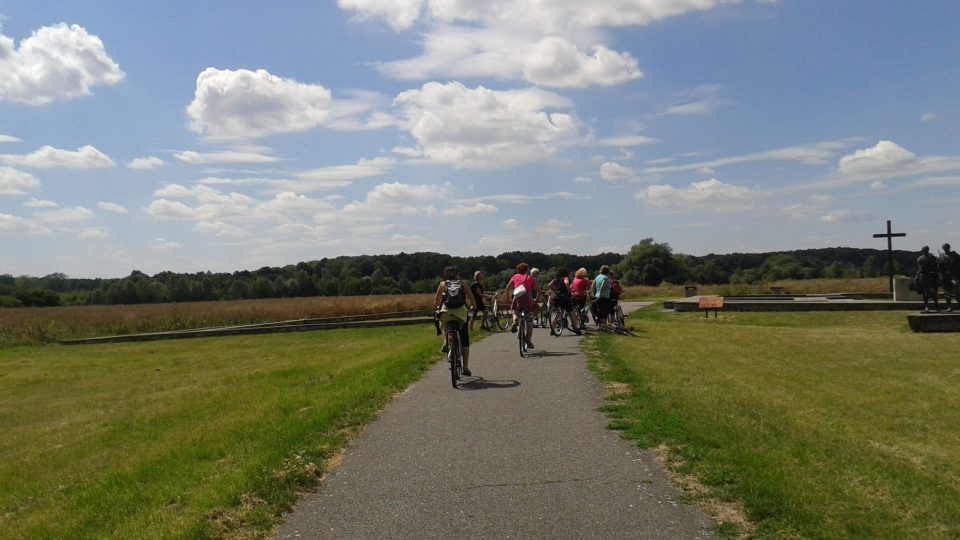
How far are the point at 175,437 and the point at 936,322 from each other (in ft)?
63.1

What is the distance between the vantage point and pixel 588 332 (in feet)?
63.1

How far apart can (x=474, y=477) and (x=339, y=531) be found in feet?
4.60

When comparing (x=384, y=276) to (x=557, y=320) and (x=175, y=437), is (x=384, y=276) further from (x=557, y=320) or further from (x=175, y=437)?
(x=175, y=437)

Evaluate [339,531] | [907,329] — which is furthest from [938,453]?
[907,329]

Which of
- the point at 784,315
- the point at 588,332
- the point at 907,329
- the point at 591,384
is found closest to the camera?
the point at 591,384

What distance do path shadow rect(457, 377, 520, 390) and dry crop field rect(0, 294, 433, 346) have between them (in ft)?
97.4

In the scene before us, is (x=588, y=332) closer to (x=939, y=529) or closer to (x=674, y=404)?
(x=674, y=404)

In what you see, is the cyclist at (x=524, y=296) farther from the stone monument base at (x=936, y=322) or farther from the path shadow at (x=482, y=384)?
the stone monument base at (x=936, y=322)

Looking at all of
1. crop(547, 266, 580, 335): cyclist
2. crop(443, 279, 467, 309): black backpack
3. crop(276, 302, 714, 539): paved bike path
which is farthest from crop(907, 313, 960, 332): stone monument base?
crop(443, 279, 467, 309): black backpack

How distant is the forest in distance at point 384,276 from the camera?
77062 millimetres

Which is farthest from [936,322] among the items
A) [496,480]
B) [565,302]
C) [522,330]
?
[496,480]

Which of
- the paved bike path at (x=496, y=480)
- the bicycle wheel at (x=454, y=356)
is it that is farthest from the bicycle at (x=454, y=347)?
the paved bike path at (x=496, y=480)

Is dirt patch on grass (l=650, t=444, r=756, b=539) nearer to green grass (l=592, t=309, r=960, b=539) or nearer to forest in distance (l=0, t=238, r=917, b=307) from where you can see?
green grass (l=592, t=309, r=960, b=539)

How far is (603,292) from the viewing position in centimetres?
1842
